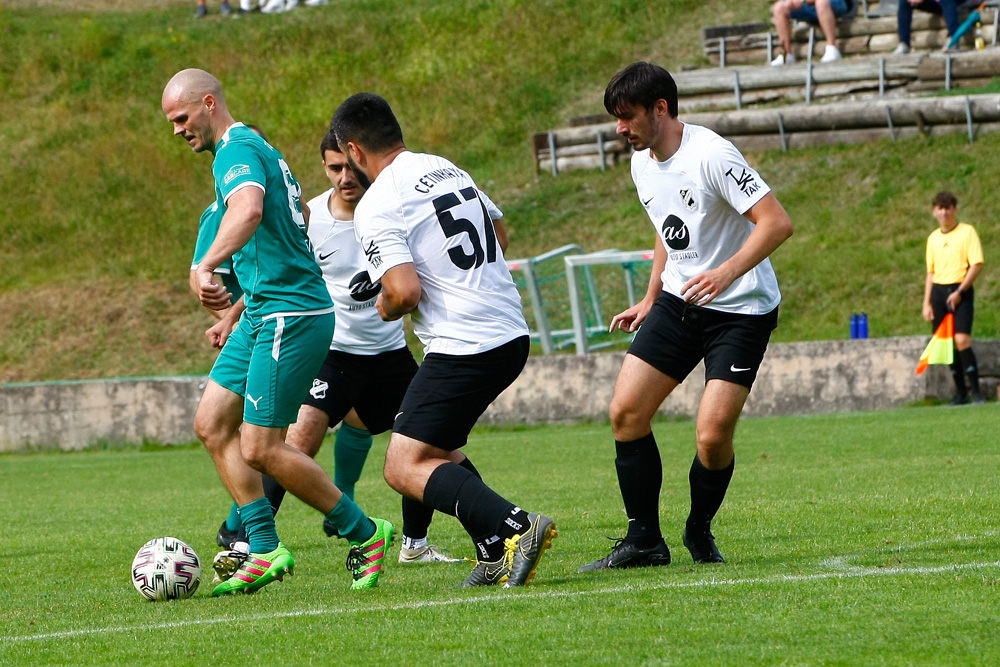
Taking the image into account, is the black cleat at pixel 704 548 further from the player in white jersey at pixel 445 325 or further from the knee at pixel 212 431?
the knee at pixel 212 431

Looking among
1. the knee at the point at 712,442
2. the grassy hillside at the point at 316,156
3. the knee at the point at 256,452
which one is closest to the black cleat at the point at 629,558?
the knee at the point at 712,442

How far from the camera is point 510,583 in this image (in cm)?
523

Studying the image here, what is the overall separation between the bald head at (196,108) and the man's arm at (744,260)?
219 centimetres

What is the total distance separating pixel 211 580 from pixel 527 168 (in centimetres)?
1824

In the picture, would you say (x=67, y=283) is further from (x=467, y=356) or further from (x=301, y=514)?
(x=467, y=356)

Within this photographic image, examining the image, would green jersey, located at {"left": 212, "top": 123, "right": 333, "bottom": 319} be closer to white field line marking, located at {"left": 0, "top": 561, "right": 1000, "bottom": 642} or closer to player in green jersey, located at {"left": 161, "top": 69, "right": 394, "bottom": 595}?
player in green jersey, located at {"left": 161, "top": 69, "right": 394, "bottom": 595}

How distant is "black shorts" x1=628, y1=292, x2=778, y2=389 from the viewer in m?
5.79

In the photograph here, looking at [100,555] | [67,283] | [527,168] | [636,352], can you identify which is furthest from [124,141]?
[636,352]

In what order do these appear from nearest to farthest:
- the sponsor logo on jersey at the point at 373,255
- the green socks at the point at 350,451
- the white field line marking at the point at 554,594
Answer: the white field line marking at the point at 554,594 → the sponsor logo on jersey at the point at 373,255 → the green socks at the point at 350,451

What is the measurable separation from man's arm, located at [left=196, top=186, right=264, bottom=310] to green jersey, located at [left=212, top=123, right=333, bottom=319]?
0.12 meters

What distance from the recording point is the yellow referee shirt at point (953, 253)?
14.0 metres

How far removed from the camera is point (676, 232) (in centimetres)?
593

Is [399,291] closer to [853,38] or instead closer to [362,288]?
[362,288]

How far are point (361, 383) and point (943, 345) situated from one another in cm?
833
